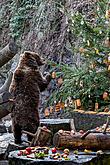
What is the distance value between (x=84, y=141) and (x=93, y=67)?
2967 mm

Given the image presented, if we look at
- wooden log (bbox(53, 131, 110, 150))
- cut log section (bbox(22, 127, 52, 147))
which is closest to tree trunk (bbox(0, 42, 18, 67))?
cut log section (bbox(22, 127, 52, 147))

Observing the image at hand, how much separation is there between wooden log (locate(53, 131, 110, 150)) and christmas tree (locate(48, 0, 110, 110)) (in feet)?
8.35

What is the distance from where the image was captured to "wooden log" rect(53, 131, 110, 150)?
19.5ft

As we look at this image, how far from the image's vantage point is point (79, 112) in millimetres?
8320

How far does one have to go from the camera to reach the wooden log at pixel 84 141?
19.5ft

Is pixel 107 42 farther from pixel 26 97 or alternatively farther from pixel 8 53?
pixel 8 53

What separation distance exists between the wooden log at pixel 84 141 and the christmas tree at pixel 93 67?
2546 mm

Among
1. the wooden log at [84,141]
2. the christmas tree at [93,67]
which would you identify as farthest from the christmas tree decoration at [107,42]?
the wooden log at [84,141]

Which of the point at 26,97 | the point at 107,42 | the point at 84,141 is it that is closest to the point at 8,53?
the point at 26,97

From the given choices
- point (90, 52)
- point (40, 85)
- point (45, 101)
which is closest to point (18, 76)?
point (40, 85)

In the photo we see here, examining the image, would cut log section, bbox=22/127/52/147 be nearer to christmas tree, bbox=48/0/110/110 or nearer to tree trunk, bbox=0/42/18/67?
tree trunk, bbox=0/42/18/67

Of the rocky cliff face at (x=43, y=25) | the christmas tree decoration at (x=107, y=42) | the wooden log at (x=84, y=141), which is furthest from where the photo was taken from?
the rocky cliff face at (x=43, y=25)

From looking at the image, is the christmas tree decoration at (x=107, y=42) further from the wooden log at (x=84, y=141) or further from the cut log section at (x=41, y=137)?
the wooden log at (x=84, y=141)

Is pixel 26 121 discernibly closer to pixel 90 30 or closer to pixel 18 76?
pixel 18 76
